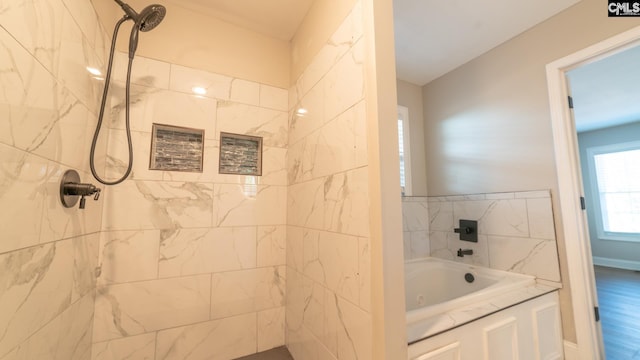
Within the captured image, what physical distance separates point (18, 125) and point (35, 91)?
0.49 feet

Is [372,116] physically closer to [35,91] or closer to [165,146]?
[35,91]

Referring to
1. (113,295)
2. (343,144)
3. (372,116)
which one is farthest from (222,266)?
(372,116)

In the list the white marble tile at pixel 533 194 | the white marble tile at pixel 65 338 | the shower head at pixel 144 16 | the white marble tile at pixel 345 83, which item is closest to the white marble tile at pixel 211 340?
the white marble tile at pixel 65 338

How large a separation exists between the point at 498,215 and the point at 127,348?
9.24 feet

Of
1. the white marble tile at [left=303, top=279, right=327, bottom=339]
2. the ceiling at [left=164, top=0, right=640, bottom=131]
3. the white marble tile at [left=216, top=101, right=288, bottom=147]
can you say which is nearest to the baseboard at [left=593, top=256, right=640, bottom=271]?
the ceiling at [left=164, top=0, right=640, bottom=131]

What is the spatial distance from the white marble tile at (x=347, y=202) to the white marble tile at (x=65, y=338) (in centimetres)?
→ 117

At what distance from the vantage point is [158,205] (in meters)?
1.46

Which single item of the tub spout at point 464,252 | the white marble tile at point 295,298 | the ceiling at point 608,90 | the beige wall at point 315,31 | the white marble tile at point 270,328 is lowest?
the white marble tile at point 270,328

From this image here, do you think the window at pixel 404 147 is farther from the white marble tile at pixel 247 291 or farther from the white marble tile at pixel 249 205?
the white marble tile at pixel 247 291

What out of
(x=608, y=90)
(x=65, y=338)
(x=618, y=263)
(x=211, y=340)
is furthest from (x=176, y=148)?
(x=618, y=263)

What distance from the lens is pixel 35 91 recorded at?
0.81 meters

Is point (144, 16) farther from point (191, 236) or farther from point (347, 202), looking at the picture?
point (347, 202)

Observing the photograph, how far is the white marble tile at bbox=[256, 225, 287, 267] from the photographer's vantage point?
1.71m

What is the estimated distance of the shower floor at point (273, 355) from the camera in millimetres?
1574
